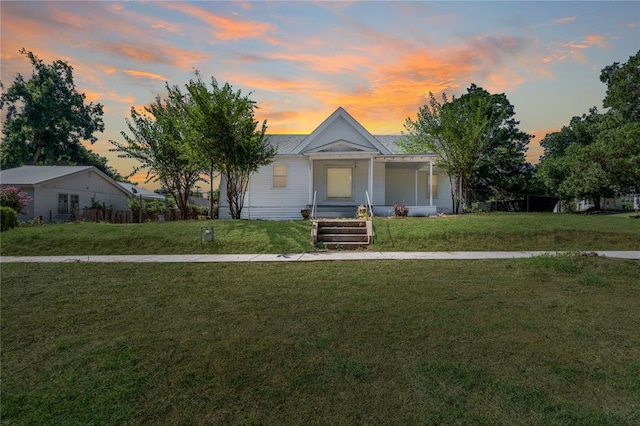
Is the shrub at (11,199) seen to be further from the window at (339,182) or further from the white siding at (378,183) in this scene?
the white siding at (378,183)

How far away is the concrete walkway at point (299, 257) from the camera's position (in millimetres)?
9562

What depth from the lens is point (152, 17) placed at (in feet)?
34.7

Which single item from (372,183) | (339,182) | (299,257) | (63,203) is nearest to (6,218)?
(63,203)

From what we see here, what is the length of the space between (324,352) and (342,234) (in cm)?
928

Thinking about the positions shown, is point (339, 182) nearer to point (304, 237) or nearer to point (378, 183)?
point (378, 183)

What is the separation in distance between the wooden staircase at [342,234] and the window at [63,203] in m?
21.3

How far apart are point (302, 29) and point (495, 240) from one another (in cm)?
981

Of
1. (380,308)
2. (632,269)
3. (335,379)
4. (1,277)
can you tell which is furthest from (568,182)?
(1,277)

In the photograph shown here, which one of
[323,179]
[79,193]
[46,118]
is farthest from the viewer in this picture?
[46,118]

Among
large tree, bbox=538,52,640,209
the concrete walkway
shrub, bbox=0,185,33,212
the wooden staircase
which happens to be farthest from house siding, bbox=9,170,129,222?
large tree, bbox=538,52,640,209

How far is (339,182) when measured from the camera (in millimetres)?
20141

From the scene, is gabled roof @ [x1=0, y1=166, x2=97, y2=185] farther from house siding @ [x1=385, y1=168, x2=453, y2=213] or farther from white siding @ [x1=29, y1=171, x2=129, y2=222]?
house siding @ [x1=385, y1=168, x2=453, y2=213]

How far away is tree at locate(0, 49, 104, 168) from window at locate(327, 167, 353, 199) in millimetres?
34704

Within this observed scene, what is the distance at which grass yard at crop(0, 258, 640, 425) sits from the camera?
2.78 m
